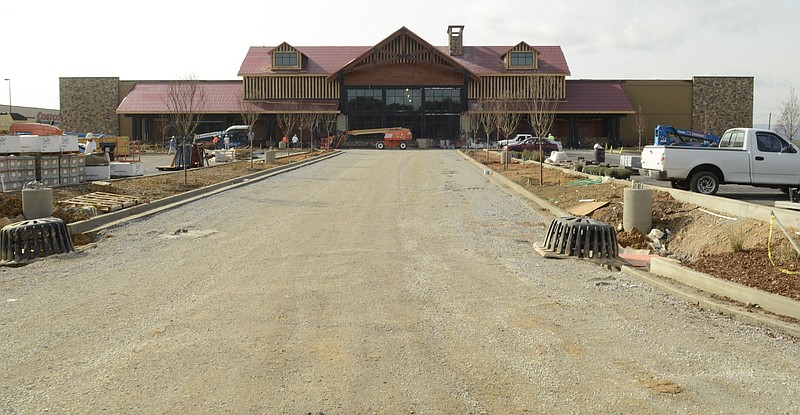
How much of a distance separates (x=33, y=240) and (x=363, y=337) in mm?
7246

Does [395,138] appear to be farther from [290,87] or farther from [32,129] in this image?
[32,129]

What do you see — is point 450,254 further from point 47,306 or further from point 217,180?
point 217,180

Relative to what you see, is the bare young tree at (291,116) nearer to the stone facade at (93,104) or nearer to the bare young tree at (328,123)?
the bare young tree at (328,123)

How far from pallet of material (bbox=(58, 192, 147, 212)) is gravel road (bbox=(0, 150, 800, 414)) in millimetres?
4019

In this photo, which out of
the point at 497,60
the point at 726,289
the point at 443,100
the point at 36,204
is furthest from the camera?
the point at 497,60

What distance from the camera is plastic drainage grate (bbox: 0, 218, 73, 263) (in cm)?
1131

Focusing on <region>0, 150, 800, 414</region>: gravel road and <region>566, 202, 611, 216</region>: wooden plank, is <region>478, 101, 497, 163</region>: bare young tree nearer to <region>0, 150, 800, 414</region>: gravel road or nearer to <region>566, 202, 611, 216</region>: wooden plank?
<region>566, 202, 611, 216</region>: wooden plank

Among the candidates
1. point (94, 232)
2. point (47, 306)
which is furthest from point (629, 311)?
point (94, 232)

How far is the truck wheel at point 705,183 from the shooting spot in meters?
18.1

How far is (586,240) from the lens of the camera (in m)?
11.3

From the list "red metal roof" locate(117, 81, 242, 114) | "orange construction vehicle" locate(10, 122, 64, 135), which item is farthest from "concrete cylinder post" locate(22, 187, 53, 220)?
"red metal roof" locate(117, 81, 242, 114)

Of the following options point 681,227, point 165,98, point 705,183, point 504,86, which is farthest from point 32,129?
point 504,86

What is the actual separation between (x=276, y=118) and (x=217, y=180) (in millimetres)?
47734

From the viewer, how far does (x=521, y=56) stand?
72.1 meters
